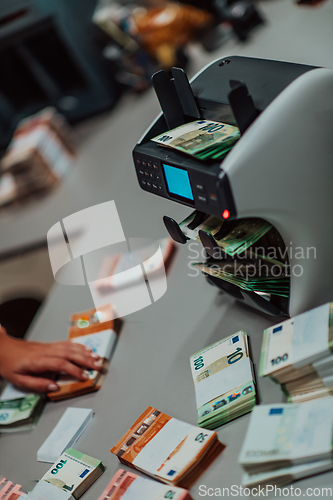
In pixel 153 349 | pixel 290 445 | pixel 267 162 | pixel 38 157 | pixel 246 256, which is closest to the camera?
pixel 290 445

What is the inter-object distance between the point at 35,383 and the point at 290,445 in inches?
32.7

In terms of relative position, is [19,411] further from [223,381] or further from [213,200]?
[213,200]

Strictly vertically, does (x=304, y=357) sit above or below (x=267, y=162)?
below

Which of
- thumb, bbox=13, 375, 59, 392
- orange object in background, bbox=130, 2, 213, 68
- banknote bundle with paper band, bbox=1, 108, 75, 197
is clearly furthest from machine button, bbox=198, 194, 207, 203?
banknote bundle with paper band, bbox=1, 108, 75, 197

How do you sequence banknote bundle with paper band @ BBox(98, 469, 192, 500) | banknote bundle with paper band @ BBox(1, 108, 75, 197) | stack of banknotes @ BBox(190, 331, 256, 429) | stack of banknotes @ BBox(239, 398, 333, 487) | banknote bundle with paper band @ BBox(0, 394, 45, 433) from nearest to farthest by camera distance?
stack of banknotes @ BBox(239, 398, 333, 487) < banknote bundle with paper band @ BBox(98, 469, 192, 500) < stack of banknotes @ BBox(190, 331, 256, 429) < banknote bundle with paper band @ BBox(0, 394, 45, 433) < banknote bundle with paper band @ BBox(1, 108, 75, 197)

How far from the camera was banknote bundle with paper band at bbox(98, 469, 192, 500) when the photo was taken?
0.91 metres

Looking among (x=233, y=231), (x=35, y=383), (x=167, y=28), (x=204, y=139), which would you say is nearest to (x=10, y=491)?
(x=35, y=383)

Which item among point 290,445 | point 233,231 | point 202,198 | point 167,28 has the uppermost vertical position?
point 167,28

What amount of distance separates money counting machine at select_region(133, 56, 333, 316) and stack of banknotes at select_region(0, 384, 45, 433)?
0.67m

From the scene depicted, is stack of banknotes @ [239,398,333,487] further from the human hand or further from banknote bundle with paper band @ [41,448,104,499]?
→ the human hand

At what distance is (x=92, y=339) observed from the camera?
4.82ft

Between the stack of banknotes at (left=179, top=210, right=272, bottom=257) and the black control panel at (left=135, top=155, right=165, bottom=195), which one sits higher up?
the black control panel at (left=135, top=155, right=165, bottom=195)

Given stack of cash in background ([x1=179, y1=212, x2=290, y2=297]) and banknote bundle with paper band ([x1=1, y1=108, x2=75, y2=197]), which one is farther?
banknote bundle with paper band ([x1=1, y1=108, x2=75, y2=197])

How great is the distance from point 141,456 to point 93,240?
749 millimetres
